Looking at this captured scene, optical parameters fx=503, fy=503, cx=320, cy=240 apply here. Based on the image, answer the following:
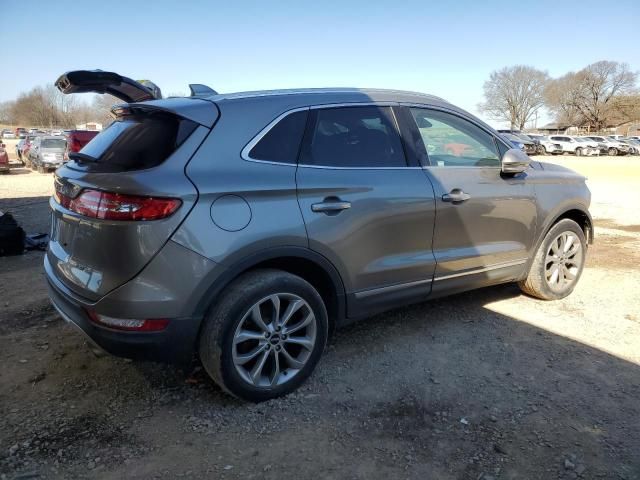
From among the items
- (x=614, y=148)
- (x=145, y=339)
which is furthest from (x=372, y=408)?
(x=614, y=148)

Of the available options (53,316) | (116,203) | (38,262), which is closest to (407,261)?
(116,203)

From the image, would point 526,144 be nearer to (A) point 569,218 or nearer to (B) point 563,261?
(A) point 569,218

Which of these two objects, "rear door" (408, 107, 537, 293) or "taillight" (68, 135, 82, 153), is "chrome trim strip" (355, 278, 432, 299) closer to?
"rear door" (408, 107, 537, 293)

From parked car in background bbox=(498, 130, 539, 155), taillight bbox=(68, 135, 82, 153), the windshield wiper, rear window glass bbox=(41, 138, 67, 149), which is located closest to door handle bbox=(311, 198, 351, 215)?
the windshield wiper

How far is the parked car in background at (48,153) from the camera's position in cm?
2141

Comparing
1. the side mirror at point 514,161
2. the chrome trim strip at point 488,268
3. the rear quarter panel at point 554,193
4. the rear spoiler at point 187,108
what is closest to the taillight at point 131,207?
the rear spoiler at point 187,108

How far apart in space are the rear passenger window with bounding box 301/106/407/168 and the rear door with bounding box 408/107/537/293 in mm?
257

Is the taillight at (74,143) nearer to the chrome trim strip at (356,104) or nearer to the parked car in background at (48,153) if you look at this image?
the parked car in background at (48,153)

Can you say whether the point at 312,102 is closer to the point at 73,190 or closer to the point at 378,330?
the point at 73,190

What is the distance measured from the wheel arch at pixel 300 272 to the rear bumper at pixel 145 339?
0.44 ft

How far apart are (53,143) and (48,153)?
0.82 metres

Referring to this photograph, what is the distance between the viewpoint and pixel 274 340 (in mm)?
2928

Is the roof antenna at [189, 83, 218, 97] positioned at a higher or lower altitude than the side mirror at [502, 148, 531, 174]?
higher

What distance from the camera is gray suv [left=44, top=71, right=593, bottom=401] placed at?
2553 mm
